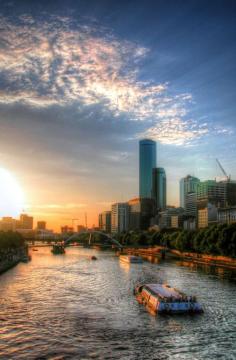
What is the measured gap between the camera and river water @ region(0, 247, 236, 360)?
38675 mm

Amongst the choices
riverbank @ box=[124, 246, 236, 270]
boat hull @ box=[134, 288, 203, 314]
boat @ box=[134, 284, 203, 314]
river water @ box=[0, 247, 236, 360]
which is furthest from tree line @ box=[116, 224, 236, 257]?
boat hull @ box=[134, 288, 203, 314]

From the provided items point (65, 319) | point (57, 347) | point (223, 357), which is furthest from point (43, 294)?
point (223, 357)

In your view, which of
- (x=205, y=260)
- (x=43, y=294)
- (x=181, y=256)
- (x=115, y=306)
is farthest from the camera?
(x=181, y=256)

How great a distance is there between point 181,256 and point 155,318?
11649 cm

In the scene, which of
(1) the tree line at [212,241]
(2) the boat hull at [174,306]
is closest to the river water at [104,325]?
(2) the boat hull at [174,306]

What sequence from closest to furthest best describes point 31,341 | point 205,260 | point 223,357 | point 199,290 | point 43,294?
1. point 223,357
2. point 31,341
3. point 43,294
4. point 199,290
5. point 205,260

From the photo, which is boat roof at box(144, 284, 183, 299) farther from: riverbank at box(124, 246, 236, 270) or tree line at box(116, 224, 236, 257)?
tree line at box(116, 224, 236, 257)

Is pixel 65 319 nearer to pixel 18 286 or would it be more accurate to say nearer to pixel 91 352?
pixel 91 352

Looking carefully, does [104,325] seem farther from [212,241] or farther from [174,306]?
[212,241]

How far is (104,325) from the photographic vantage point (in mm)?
47406

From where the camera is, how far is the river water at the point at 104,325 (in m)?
38.7

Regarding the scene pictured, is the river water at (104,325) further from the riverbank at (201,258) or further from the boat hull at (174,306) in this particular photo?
the riverbank at (201,258)

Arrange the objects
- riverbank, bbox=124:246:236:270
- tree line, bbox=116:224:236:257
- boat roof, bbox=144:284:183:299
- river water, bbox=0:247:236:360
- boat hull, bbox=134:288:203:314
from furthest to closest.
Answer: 1. tree line, bbox=116:224:236:257
2. riverbank, bbox=124:246:236:270
3. boat roof, bbox=144:284:183:299
4. boat hull, bbox=134:288:203:314
5. river water, bbox=0:247:236:360

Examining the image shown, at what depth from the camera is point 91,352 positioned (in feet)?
125
